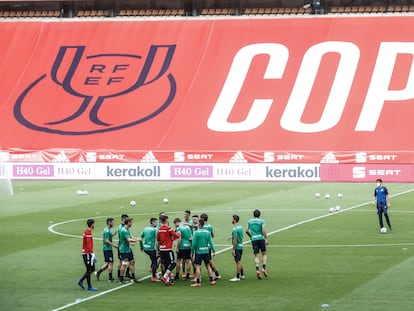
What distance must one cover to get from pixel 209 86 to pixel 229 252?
32.1m

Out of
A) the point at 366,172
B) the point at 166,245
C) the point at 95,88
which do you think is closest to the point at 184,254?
the point at 166,245

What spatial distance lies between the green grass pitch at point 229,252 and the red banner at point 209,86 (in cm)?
435

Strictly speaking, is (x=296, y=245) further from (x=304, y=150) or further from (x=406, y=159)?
(x=304, y=150)

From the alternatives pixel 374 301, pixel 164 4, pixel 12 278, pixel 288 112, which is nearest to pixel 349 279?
pixel 374 301

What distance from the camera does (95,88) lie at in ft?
213

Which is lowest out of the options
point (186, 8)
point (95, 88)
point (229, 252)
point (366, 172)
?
point (229, 252)

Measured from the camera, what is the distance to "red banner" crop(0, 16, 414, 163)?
192ft

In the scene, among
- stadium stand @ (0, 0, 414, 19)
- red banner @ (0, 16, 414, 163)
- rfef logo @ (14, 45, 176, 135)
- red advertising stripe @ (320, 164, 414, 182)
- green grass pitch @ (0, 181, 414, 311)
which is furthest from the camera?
stadium stand @ (0, 0, 414, 19)

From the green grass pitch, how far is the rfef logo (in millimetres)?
7266

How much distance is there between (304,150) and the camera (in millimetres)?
56500

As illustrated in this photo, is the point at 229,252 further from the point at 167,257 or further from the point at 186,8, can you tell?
the point at 186,8

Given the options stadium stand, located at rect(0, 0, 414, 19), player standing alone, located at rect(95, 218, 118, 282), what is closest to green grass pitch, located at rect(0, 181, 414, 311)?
player standing alone, located at rect(95, 218, 118, 282)

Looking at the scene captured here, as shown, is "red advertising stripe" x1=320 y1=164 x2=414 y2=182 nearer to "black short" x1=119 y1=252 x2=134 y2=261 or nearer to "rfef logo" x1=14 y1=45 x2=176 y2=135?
"rfef logo" x1=14 y1=45 x2=176 y2=135

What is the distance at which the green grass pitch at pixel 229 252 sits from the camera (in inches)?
929
